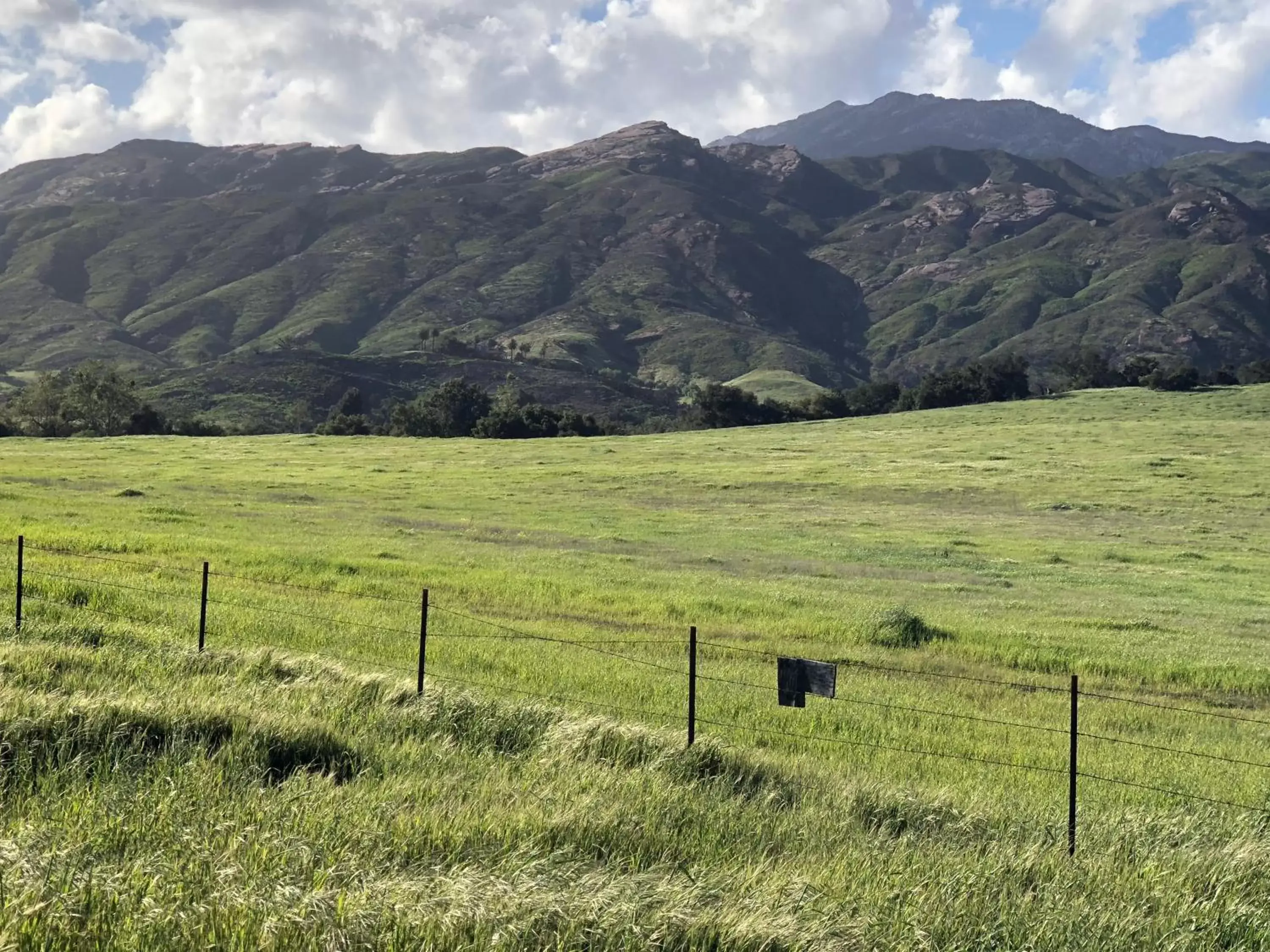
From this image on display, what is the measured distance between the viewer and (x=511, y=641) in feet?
58.7

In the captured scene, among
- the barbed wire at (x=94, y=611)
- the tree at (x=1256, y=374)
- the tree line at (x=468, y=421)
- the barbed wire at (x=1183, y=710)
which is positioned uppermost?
the tree at (x=1256, y=374)

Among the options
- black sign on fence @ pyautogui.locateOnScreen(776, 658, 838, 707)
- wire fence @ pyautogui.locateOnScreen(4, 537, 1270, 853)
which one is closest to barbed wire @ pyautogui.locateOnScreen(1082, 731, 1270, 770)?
wire fence @ pyautogui.locateOnScreen(4, 537, 1270, 853)

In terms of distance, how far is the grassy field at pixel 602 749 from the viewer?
558 cm

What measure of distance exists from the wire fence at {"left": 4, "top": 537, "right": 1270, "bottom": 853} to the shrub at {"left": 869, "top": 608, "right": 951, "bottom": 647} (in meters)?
2.08

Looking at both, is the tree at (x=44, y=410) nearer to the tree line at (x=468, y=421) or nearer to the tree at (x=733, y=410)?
the tree line at (x=468, y=421)

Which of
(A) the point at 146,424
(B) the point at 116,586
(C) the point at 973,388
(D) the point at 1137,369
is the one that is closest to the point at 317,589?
(B) the point at 116,586

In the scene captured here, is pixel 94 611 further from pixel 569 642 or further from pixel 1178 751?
pixel 1178 751

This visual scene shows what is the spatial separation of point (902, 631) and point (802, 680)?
12.1m

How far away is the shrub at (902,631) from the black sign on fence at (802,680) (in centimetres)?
A: 1123

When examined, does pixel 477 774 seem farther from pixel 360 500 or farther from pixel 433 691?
pixel 360 500

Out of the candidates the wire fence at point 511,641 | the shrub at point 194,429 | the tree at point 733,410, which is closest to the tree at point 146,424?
the shrub at point 194,429

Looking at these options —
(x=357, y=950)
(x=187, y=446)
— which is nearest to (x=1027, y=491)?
(x=357, y=950)

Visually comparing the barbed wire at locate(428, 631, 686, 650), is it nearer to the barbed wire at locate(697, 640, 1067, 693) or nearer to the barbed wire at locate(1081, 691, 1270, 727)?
the barbed wire at locate(697, 640, 1067, 693)

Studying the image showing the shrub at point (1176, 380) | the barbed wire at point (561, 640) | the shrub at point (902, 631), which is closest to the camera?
the barbed wire at point (561, 640)
